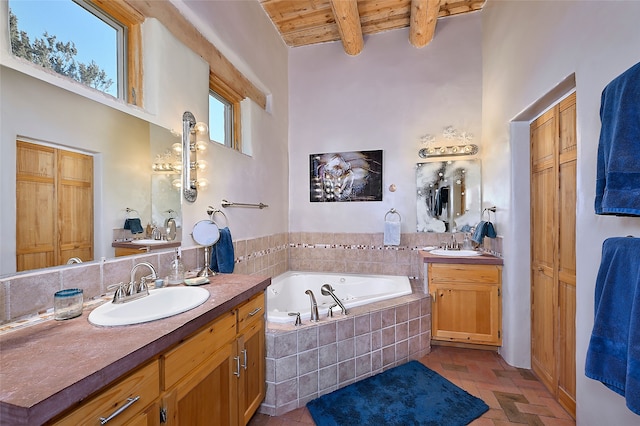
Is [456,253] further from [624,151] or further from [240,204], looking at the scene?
[240,204]

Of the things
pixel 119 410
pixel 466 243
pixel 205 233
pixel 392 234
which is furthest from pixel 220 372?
pixel 466 243

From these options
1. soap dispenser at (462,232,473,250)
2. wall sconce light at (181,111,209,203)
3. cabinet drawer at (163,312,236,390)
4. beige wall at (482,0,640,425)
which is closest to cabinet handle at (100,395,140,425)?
cabinet drawer at (163,312,236,390)

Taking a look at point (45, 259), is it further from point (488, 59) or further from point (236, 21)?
point (488, 59)

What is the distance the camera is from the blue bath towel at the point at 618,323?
3.07 feet

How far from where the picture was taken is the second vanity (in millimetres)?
2506

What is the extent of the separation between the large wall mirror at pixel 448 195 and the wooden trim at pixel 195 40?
2059 mm

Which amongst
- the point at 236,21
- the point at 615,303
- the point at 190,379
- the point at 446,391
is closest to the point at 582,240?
the point at 615,303

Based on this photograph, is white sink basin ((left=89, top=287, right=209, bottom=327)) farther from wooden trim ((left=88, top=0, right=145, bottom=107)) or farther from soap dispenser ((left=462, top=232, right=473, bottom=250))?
soap dispenser ((left=462, top=232, right=473, bottom=250))

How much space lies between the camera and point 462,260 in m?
2.54

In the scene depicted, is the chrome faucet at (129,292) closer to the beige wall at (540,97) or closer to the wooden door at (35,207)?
the wooden door at (35,207)

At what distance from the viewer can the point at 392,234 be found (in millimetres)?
3131

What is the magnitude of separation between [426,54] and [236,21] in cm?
211

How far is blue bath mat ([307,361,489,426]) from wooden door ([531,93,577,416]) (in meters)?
0.60

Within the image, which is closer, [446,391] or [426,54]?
[446,391]
